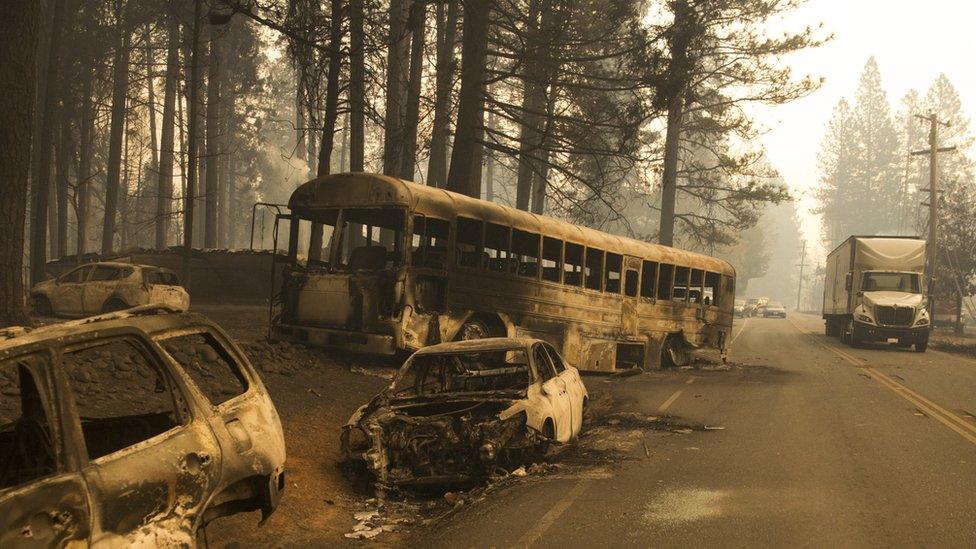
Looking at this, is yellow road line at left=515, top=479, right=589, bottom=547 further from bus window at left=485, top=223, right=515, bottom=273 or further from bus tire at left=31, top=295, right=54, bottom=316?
bus tire at left=31, top=295, right=54, bottom=316

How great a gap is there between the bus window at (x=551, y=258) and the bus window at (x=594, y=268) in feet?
3.80

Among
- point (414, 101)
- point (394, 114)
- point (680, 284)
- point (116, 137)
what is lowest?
point (680, 284)

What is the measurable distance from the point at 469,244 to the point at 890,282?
2149cm

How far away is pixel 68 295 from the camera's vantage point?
862 inches

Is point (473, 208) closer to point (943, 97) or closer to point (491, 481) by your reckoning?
point (491, 481)

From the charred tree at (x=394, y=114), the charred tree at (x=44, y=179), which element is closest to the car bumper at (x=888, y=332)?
the charred tree at (x=394, y=114)

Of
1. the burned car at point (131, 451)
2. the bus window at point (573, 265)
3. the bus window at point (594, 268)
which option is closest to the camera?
the burned car at point (131, 451)

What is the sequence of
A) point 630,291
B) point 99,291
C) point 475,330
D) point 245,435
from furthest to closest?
point 99,291
point 630,291
point 475,330
point 245,435

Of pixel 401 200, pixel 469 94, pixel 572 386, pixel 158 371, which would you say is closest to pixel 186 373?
pixel 158 371

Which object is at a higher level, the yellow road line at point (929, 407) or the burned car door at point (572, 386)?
the burned car door at point (572, 386)

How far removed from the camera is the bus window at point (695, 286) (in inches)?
928

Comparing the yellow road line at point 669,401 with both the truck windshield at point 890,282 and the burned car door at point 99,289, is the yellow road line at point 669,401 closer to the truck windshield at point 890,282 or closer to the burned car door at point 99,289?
the burned car door at point 99,289

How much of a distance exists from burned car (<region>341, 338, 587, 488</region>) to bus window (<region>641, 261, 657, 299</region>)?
11158 millimetres

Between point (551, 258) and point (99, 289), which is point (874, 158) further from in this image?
point (99, 289)
